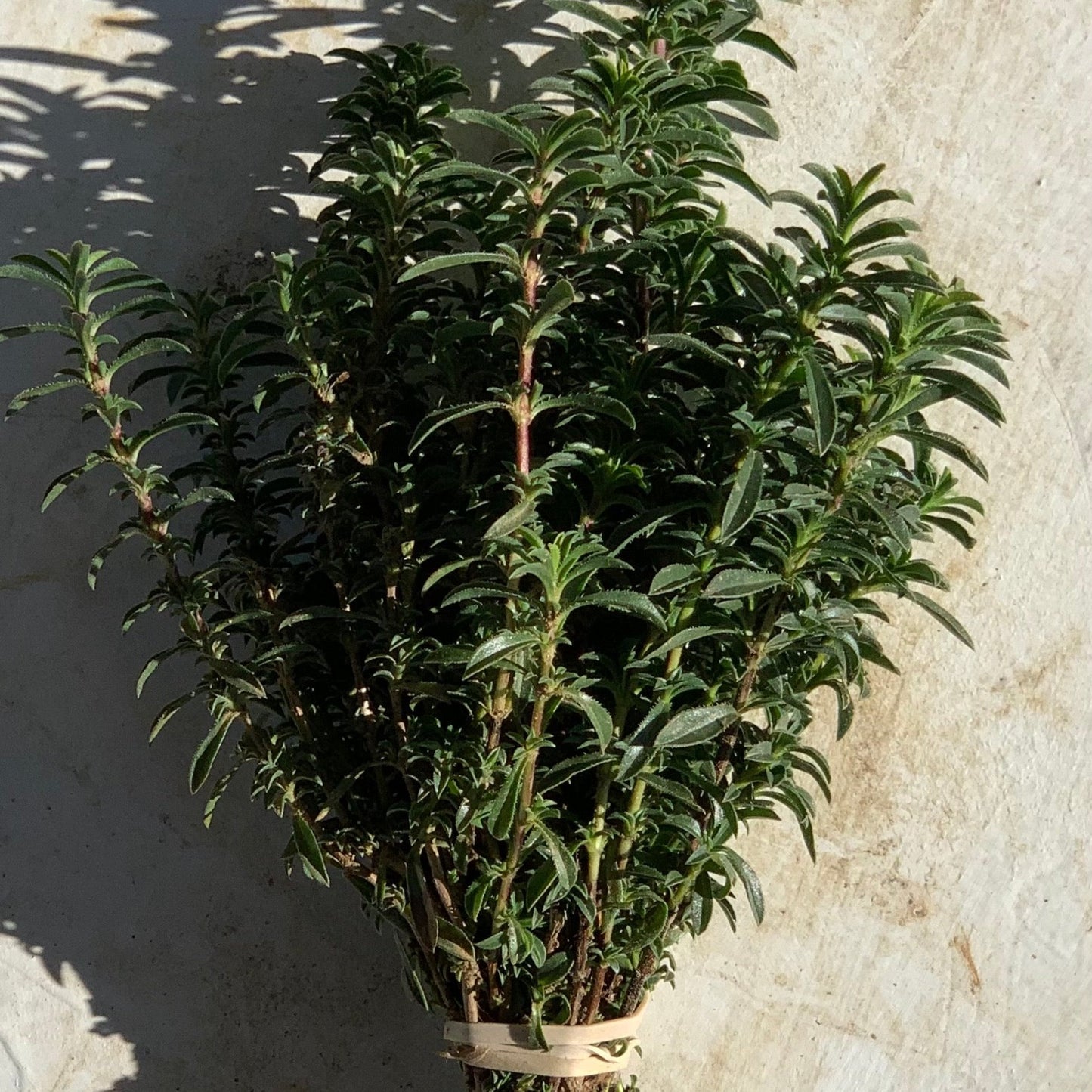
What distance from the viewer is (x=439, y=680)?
1.32m

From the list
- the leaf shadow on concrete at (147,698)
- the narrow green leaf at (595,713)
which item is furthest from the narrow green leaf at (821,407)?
the leaf shadow on concrete at (147,698)

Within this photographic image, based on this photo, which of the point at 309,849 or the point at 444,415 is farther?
the point at 309,849

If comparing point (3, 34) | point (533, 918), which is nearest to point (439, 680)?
point (533, 918)

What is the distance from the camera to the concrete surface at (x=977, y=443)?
168 centimetres

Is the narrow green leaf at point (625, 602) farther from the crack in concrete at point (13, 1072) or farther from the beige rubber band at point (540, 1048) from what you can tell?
the crack in concrete at point (13, 1072)

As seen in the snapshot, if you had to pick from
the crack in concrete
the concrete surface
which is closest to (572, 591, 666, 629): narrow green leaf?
the concrete surface

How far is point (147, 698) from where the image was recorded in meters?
1.73

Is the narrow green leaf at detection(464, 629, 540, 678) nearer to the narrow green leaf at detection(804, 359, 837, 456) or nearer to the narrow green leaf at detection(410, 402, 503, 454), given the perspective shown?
the narrow green leaf at detection(410, 402, 503, 454)

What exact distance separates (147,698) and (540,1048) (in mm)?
740

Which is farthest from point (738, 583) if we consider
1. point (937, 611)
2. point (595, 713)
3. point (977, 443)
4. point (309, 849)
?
point (977, 443)

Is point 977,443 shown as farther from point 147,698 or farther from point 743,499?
point 147,698

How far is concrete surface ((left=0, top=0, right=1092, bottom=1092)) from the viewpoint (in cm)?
168

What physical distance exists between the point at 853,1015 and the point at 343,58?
4.79ft

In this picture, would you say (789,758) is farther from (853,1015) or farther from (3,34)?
(3,34)
